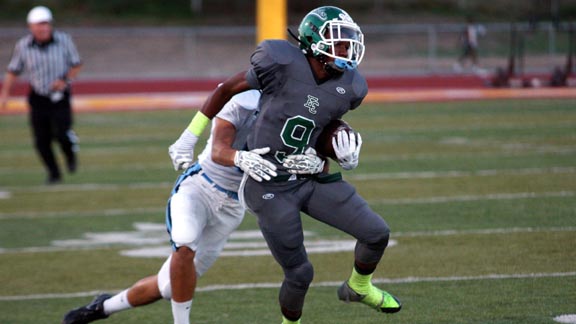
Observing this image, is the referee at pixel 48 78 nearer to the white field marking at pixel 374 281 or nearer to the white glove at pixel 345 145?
the white field marking at pixel 374 281

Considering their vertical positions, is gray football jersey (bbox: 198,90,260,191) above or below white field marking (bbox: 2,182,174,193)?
Result: above

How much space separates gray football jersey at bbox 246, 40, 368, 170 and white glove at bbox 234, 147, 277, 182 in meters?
0.09

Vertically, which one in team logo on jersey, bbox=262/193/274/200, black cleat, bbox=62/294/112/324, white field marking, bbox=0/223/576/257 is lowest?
white field marking, bbox=0/223/576/257

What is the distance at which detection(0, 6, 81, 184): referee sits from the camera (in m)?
10.8

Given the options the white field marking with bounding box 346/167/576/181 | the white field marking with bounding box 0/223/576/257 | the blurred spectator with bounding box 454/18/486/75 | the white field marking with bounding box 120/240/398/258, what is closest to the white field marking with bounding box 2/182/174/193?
the white field marking with bounding box 346/167/576/181

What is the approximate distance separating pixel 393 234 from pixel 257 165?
3.19m

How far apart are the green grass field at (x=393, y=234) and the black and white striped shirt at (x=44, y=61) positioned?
1.07 metres

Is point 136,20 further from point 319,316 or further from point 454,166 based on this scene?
point 319,316

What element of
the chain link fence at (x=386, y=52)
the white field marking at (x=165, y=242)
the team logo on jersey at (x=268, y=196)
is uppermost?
the team logo on jersey at (x=268, y=196)

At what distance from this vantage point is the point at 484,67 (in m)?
23.8

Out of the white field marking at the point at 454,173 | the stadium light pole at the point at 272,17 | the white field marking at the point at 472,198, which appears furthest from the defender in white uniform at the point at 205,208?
the stadium light pole at the point at 272,17

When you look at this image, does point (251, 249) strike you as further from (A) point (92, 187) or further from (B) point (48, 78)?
(B) point (48, 78)

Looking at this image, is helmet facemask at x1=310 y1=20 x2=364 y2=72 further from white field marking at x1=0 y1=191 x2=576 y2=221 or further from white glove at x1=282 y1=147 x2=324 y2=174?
white field marking at x1=0 y1=191 x2=576 y2=221

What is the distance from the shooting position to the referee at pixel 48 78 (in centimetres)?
1076
